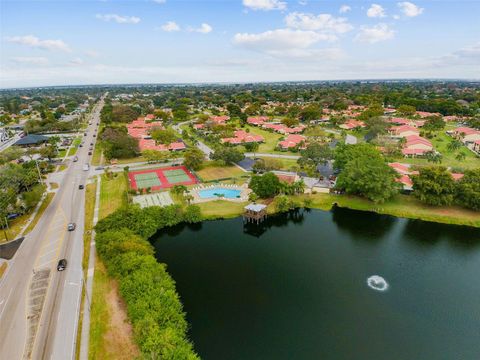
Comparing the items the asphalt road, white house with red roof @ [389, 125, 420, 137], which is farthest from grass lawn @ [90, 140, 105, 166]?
white house with red roof @ [389, 125, 420, 137]

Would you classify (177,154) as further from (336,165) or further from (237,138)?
(336,165)

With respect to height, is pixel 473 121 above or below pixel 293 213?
above

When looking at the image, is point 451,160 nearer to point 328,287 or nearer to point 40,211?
point 328,287

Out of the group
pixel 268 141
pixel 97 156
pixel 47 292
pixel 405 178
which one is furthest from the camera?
pixel 268 141

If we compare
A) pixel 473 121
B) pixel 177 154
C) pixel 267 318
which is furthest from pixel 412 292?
pixel 473 121

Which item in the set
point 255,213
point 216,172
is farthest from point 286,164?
point 255,213

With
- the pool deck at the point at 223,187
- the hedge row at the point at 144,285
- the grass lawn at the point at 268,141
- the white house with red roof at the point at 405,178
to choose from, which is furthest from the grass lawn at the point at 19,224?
the white house with red roof at the point at 405,178

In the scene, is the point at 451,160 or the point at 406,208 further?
the point at 451,160
